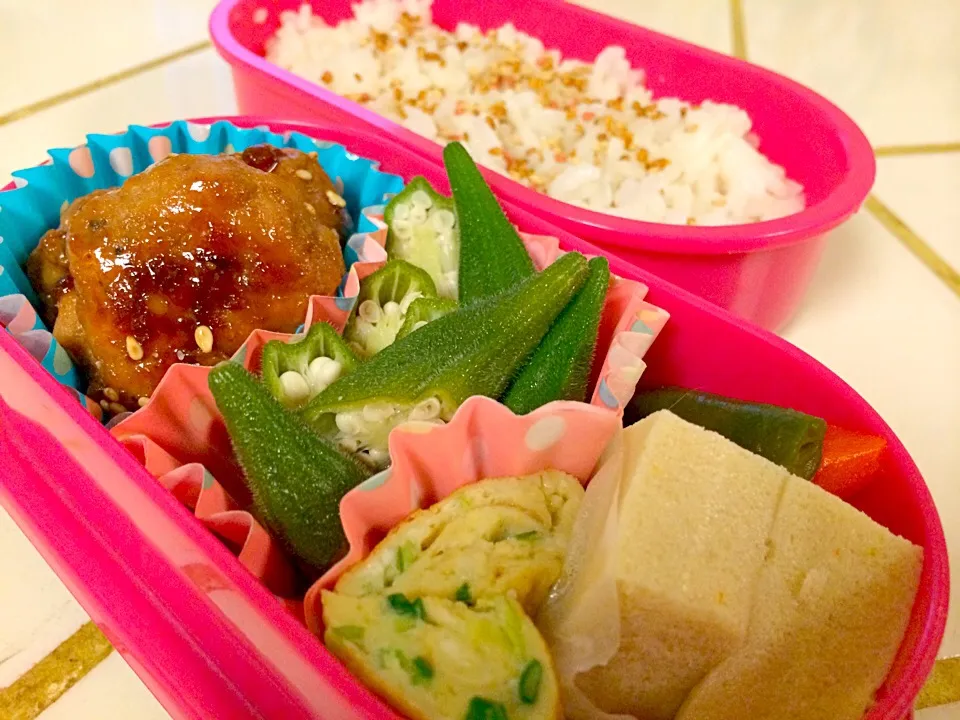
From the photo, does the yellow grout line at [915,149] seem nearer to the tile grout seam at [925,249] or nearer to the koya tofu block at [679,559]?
the tile grout seam at [925,249]

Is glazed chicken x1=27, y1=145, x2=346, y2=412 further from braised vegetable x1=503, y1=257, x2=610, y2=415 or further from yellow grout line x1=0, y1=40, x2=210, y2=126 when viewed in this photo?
yellow grout line x1=0, y1=40, x2=210, y2=126

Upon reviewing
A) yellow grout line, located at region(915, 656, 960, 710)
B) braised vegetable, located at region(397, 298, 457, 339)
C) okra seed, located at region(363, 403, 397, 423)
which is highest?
braised vegetable, located at region(397, 298, 457, 339)

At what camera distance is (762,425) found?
74 centimetres

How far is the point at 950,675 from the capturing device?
76 centimetres

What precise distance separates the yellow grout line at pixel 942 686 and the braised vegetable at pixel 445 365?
499 millimetres

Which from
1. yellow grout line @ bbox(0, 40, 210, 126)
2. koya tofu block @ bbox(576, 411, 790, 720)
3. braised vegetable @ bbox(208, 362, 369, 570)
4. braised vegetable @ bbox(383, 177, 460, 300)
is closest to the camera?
koya tofu block @ bbox(576, 411, 790, 720)

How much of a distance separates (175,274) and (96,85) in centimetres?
100

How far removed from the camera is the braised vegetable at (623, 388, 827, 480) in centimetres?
72

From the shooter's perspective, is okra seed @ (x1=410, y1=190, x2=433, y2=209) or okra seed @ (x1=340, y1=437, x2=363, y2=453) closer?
okra seed @ (x1=340, y1=437, x2=363, y2=453)

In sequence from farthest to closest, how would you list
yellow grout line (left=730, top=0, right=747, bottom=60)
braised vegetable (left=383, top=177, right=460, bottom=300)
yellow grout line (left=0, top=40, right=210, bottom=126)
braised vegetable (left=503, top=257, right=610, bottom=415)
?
yellow grout line (left=730, top=0, right=747, bottom=60) < yellow grout line (left=0, top=40, right=210, bottom=126) < braised vegetable (left=383, top=177, right=460, bottom=300) < braised vegetable (left=503, top=257, right=610, bottom=415)

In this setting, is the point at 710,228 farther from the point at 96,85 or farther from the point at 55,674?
the point at 96,85

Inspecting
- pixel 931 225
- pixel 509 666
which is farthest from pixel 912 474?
pixel 931 225

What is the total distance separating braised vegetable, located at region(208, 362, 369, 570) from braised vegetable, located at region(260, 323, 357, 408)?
0.06 meters

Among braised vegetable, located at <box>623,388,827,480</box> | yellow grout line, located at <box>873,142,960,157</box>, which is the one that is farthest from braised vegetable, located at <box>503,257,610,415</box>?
yellow grout line, located at <box>873,142,960,157</box>
